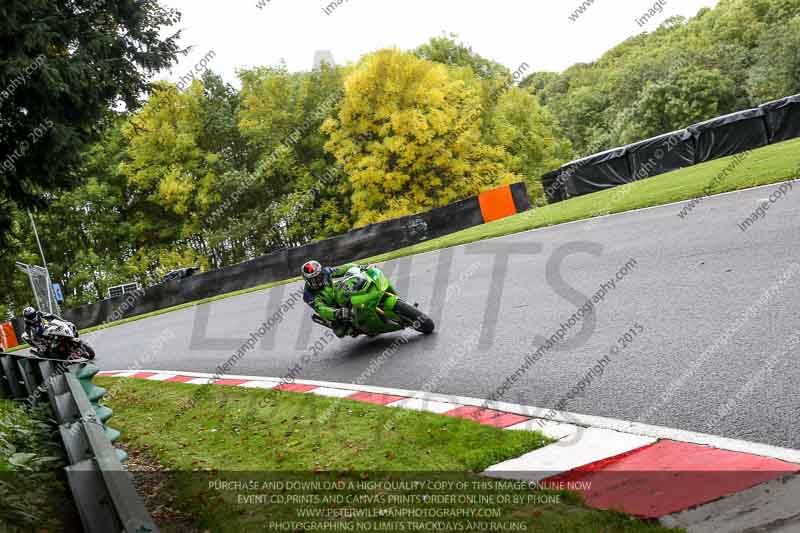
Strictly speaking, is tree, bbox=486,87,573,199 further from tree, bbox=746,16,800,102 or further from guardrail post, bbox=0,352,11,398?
guardrail post, bbox=0,352,11,398

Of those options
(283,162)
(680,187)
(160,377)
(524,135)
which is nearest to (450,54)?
(524,135)

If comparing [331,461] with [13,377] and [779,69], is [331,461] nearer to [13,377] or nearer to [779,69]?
[13,377]

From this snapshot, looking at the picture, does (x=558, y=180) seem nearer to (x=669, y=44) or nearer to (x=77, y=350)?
(x=77, y=350)

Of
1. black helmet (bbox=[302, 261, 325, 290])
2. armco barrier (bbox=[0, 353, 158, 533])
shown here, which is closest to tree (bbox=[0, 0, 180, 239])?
black helmet (bbox=[302, 261, 325, 290])

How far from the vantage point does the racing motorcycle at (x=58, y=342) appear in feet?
44.6

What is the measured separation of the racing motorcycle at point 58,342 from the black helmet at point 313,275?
594 centimetres

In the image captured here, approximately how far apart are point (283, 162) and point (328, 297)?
36596mm

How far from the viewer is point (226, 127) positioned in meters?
47.5

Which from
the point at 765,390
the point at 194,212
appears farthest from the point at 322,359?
the point at 194,212

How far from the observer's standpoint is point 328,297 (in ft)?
34.7

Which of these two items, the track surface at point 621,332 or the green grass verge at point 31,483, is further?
the track surface at point 621,332

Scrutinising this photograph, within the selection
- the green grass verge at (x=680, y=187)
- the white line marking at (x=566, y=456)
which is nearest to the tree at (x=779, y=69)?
the green grass verge at (x=680, y=187)

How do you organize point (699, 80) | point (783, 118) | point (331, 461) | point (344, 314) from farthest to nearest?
point (699, 80), point (783, 118), point (344, 314), point (331, 461)

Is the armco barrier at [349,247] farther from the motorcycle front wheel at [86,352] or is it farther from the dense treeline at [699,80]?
the dense treeline at [699,80]
